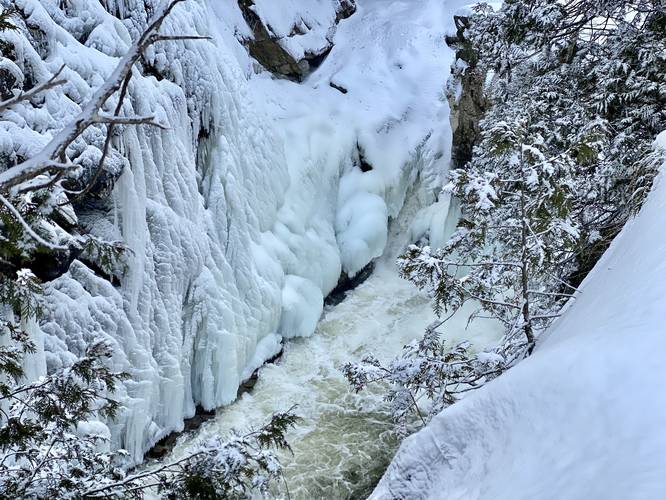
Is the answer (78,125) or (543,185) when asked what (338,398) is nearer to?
(543,185)

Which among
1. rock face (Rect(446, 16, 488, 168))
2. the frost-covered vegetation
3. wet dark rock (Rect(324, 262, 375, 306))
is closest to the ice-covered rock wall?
wet dark rock (Rect(324, 262, 375, 306))

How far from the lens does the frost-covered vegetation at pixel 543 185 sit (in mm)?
3129

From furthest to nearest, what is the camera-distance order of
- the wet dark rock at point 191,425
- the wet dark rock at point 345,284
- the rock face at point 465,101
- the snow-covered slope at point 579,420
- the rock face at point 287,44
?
the rock face at point 287,44 → the rock face at point 465,101 → the wet dark rock at point 345,284 → the wet dark rock at point 191,425 → the snow-covered slope at point 579,420

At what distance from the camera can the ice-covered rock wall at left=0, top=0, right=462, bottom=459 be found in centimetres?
543

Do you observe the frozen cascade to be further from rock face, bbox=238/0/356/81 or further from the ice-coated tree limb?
rock face, bbox=238/0/356/81

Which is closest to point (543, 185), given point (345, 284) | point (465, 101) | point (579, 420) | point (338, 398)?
point (579, 420)

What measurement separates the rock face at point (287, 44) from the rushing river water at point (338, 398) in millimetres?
4932

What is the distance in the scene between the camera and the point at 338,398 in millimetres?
7605

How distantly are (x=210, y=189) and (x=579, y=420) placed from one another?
6.67m

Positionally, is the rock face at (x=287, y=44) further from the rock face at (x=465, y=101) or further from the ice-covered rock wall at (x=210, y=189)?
the rock face at (x=465, y=101)

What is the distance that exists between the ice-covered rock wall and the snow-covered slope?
3530 mm

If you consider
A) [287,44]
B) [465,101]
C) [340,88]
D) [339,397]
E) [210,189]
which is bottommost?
[339,397]

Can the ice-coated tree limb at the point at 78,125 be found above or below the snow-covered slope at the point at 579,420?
above

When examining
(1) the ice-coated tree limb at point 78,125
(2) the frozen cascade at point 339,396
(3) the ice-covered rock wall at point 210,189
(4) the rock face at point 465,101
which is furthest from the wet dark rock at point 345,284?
(1) the ice-coated tree limb at point 78,125
